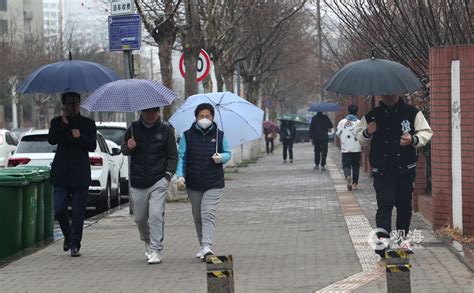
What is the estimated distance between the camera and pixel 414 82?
30.7ft

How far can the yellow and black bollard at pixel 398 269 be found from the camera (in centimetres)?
622

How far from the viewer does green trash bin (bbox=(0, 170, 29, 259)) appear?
414 inches

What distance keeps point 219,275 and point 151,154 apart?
3863mm

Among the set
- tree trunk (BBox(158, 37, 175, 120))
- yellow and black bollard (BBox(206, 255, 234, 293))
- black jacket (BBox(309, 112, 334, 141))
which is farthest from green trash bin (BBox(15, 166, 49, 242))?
black jacket (BBox(309, 112, 334, 141))

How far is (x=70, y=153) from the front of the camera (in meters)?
10.5

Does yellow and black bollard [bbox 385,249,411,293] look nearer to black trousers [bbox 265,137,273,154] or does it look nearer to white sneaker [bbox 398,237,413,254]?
white sneaker [bbox 398,237,413,254]

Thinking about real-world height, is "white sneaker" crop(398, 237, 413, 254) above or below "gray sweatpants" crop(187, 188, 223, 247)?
below

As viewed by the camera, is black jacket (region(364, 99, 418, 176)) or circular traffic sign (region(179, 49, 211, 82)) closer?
black jacket (region(364, 99, 418, 176))

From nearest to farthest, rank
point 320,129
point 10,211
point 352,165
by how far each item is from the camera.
→ 1. point 10,211
2. point 352,165
3. point 320,129

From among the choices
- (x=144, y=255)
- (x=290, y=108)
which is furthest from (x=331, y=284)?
(x=290, y=108)

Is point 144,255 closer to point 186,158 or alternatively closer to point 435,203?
point 186,158

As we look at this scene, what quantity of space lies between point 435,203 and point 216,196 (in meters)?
2.88

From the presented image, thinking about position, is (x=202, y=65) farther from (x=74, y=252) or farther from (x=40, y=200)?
(x=74, y=252)

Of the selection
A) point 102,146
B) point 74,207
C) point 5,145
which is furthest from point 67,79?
point 5,145
